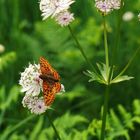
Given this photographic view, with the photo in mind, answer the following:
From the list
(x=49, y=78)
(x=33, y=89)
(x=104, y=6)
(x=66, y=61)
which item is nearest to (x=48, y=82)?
(x=49, y=78)

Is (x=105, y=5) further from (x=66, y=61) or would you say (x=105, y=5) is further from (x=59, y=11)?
(x=66, y=61)

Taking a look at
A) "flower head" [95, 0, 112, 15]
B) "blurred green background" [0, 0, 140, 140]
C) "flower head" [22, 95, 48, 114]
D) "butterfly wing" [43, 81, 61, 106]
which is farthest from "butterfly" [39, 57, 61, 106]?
→ "blurred green background" [0, 0, 140, 140]

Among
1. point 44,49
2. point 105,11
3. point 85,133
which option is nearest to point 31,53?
point 44,49

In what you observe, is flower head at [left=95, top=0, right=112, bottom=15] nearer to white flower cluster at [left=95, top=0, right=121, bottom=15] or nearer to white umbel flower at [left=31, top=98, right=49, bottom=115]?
white flower cluster at [left=95, top=0, right=121, bottom=15]

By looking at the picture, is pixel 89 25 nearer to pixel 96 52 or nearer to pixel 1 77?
pixel 96 52

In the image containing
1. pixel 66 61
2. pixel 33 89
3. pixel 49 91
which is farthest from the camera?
pixel 66 61

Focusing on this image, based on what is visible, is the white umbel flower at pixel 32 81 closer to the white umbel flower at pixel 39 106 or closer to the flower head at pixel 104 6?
the white umbel flower at pixel 39 106
